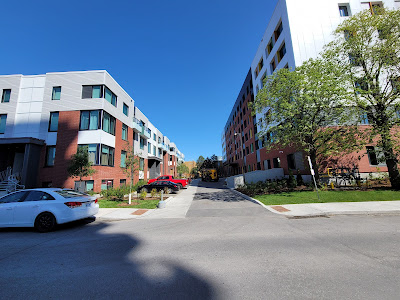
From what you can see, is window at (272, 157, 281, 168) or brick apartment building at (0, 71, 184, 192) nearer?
brick apartment building at (0, 71, 184, 192)

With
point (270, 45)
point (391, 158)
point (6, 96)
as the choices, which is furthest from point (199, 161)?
point (391, 158)

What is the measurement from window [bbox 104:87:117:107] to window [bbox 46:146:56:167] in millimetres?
7856

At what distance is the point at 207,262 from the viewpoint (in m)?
3.90

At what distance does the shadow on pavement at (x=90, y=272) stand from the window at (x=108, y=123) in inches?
654

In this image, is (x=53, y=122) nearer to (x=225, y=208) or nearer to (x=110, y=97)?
(x=110, y=97)

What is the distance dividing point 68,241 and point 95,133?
1628cm

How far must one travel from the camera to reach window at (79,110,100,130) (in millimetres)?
19547

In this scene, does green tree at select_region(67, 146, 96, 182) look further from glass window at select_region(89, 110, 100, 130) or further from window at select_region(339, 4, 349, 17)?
window at select_region(339, 4, 349, 17)

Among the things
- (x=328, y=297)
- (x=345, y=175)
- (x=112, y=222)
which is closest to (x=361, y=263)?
(x=328, y=297)

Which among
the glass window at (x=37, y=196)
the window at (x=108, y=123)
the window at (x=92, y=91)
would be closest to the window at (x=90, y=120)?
the window at (x=108, y=123)

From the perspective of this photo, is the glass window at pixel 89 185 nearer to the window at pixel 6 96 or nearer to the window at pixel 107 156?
the window at pixel 107 156

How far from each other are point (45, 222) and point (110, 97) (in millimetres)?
18663

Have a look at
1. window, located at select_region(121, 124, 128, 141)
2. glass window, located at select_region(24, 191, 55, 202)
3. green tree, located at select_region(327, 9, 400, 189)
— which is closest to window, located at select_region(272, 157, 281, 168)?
green tree, located at select_region(327, 9, 400, 189)

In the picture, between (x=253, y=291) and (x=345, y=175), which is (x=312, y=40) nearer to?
(x=345, y=175)
